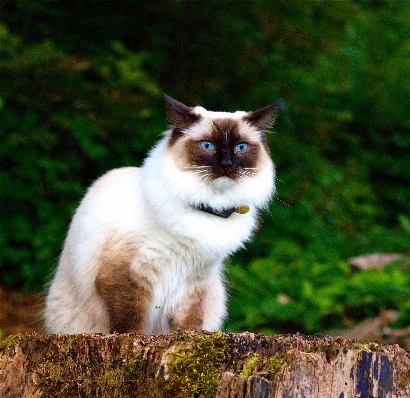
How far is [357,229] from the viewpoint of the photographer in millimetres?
7906

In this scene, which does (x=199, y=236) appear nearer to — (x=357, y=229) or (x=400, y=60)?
(x=357, y=229)

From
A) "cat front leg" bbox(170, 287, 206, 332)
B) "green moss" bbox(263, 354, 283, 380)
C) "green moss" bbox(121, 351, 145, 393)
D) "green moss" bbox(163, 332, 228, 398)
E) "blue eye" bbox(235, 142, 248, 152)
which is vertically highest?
"blue eye" bbox(235, 142, 248, 152)

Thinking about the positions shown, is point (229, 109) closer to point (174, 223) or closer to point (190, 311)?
point (190, 311)

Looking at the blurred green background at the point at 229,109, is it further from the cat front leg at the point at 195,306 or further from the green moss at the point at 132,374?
the green moss at the point at 132,374

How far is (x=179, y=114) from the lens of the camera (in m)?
3.62

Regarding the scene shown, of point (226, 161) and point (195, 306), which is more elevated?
point (226, 161)

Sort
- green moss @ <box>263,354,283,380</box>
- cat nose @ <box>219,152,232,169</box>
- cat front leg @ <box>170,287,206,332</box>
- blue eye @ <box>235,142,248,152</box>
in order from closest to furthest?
1. green moss @ <box>263,354,283,380</box>
2. cat nose @ <box>219,152,232,169</box>
3. blue eye @ <box>235,142,248,152</box>
4. cat front leg @ <box>170,287,206,332</box>

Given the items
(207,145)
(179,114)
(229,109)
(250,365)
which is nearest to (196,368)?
(250,365)

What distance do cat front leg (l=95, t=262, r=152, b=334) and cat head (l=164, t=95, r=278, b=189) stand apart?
62cm

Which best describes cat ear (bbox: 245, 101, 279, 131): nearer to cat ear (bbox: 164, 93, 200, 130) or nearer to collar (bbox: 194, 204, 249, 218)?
cat ear (bbox: 164, 93, 200, 130)

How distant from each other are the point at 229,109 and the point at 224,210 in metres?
3.89

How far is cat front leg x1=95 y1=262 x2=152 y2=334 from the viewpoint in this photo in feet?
11.6

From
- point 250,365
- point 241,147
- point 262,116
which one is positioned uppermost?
point 262,116

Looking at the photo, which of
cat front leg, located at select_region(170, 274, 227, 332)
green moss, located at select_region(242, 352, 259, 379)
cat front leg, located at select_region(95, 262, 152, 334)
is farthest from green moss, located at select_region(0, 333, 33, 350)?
cat front leg, located at select_region(170, 274, 227, 332)
